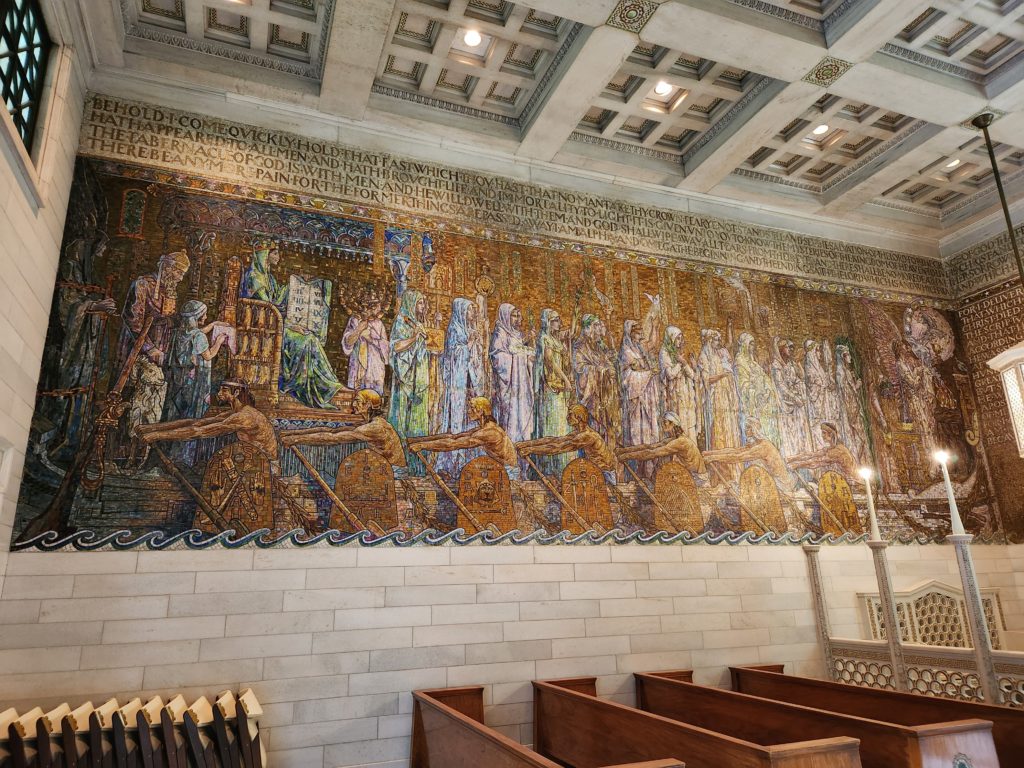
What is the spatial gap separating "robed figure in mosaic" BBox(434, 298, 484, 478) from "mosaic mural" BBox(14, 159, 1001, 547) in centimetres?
2

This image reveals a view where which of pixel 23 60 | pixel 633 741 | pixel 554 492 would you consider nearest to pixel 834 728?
pixel 633 741

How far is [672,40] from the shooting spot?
635cm

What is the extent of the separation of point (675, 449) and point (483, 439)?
2192 mm

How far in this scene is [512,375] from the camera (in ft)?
23.9

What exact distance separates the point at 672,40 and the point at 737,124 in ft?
5.29

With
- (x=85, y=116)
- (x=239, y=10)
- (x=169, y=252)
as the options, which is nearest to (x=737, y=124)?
(x=239, y=10)

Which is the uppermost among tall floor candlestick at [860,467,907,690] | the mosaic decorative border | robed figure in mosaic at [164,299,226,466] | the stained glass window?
the stained glass window

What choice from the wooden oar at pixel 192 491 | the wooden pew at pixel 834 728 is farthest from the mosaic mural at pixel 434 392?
the wooden pew at pixel 834 728

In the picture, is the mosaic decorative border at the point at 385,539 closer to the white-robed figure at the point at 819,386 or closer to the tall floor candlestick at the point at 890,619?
the tall floor candlestick at the point at 890,619

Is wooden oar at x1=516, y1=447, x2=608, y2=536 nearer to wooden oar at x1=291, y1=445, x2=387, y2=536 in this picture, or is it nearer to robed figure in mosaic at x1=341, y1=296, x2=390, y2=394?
robed figure in mosaic at x1=341, y1=296, x2=390, y2=394

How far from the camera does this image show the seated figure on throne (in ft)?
21.4

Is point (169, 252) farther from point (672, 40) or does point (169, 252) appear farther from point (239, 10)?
point (672, 40)

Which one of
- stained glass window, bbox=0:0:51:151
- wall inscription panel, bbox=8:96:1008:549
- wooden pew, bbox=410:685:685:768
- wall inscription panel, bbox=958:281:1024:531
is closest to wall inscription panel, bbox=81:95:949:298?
wall inscription panel, bbox=8:96:1008:549

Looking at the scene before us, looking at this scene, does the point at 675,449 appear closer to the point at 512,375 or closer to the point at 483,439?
the point at 512,375
